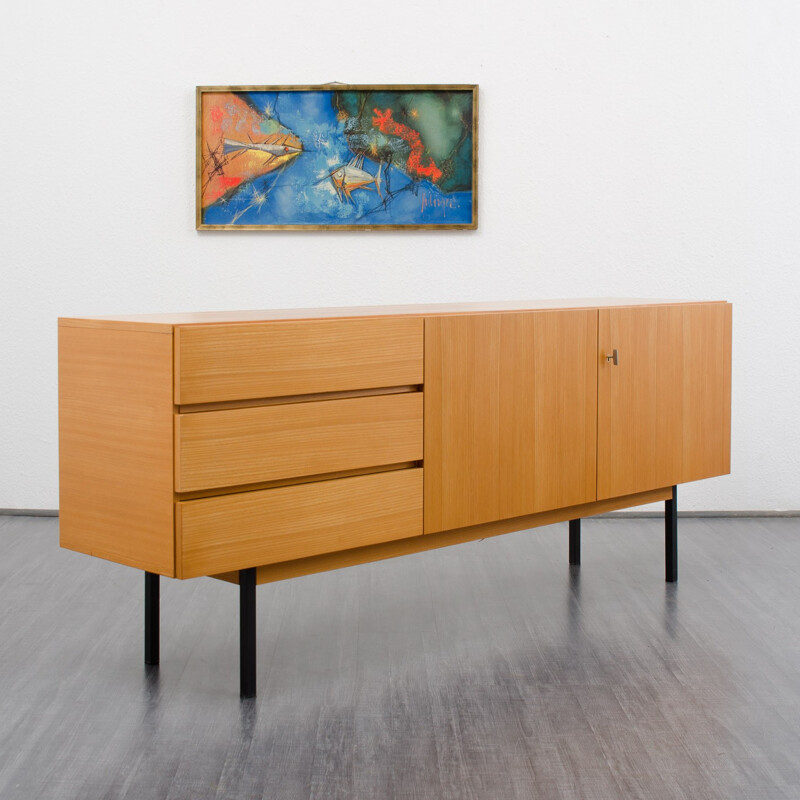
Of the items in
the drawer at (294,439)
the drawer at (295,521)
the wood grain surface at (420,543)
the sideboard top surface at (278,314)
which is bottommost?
the wood grain surface at (420,543)

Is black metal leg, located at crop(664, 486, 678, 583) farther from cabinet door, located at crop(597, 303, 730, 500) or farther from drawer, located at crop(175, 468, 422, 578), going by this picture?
drawer, located at crop(175, 468, 422, 578)

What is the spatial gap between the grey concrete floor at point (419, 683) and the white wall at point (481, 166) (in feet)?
3.89

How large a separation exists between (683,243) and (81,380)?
2.83 metres

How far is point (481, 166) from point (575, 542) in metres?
1.63

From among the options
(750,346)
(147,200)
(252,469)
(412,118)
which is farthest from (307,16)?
(252,469)

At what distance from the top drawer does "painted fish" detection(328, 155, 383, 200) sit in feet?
5.93

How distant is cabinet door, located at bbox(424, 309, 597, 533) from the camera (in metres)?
2.52

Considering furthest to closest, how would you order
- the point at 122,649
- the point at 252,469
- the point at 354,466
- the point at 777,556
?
the point at 777,556 → the point at 122,649 → the point at 354,466 → the point at 252,469

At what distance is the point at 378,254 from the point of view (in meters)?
4.18

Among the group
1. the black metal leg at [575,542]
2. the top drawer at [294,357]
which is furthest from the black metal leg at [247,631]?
the black metal leg at [575,542]

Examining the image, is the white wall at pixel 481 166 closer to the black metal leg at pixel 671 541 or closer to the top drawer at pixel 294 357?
the black metal leg at pixel 671 541

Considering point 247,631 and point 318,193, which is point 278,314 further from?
point 318,193

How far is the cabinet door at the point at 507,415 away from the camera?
252 centimetres

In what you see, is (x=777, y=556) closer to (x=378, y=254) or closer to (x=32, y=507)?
(x=378, y=254)
